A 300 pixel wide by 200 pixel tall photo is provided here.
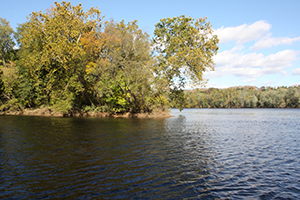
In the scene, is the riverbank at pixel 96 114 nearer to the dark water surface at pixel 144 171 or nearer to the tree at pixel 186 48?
the tree at pixel 186 48

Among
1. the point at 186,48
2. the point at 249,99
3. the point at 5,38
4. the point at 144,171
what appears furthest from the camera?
the point at 249,99

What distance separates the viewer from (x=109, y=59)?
45062 mm

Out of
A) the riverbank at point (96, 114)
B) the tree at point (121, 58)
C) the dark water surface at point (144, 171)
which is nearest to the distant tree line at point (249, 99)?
the riverbank at point (96, 114)

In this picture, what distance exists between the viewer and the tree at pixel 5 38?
72875 mm

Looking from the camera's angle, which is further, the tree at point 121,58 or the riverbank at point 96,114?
the riverbank at point 96,114

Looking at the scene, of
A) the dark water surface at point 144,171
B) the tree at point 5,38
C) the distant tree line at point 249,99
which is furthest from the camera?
the distant tree line at point 249,99

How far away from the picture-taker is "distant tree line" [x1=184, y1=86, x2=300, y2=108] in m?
141

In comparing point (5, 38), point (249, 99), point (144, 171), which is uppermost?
point (5, 38)

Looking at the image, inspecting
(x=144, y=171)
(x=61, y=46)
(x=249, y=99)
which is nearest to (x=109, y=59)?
(x=61, y=46)

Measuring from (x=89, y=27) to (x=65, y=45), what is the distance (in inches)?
292

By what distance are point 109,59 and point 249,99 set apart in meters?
134

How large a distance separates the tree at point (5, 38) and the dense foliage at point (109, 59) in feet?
101

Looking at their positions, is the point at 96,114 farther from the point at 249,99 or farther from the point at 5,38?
the point at 249,99

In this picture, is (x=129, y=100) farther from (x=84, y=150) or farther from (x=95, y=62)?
(x=84, y=150)
